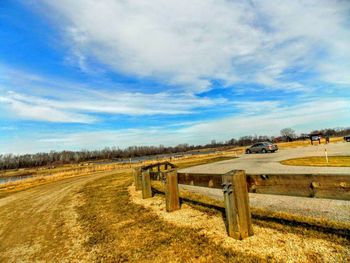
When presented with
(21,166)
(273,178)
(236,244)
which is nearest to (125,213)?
(236,244)

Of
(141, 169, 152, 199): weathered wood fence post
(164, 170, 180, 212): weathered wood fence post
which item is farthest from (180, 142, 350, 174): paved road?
(164, 170, 180, 212): weathered wood fence post

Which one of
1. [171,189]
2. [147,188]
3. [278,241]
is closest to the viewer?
[278,241]

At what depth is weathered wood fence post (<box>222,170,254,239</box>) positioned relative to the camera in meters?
3.80

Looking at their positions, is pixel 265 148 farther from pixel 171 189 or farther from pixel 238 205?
pixel 238 205

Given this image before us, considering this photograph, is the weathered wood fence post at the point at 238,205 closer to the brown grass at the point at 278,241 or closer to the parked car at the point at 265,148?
the brown grass at the point at 278,241

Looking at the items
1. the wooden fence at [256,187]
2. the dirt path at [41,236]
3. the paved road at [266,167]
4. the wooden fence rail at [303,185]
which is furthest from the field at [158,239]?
the paved road at [266,167]

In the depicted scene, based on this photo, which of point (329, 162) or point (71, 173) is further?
point (71, 173)

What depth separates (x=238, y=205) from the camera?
3791 millimetres

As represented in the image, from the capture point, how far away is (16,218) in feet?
25.1

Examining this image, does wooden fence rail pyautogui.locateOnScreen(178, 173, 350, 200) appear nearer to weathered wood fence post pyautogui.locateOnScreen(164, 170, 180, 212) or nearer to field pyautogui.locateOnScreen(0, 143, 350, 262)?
field pyautogui.locateOnScreen(0, 143, 350, 262)

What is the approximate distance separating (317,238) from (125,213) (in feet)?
14.6

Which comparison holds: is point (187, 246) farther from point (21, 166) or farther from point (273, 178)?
point (21, 166)

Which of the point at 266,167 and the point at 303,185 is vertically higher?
the point at 303,185

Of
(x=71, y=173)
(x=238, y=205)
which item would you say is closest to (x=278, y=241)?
(x=238, y=205)
